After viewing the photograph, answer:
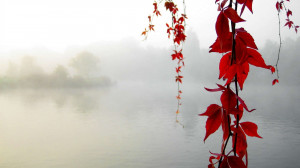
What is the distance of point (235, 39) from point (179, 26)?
1575 millimetres

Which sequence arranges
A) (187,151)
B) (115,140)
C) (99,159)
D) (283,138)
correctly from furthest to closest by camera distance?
(283,138), (115,140), (187,151), (99,159)

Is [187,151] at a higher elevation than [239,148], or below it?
below

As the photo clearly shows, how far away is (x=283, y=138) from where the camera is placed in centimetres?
900

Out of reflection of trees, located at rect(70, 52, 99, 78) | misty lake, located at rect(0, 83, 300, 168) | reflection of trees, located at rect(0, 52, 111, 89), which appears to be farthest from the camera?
reflection of trees, located at rect(70, 52, 99, 78)

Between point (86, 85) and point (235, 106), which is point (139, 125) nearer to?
point (235, 106)

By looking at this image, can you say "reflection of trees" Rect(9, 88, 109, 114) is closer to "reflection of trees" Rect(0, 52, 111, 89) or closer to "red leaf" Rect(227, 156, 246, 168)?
"reflection of trees" Rect(0, 52, 111, 89)

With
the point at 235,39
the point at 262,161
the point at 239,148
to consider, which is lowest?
the point at 262,161

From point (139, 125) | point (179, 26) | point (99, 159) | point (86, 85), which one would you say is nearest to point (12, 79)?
point (86, 85)

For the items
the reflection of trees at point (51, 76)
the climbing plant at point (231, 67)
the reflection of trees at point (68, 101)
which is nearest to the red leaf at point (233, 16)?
the climbing plant at point (231, 67)

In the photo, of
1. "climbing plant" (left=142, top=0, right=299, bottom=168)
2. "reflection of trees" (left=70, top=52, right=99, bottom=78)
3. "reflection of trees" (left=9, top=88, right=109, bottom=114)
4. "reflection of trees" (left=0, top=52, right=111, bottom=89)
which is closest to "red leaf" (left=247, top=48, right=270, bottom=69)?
"climbing plant" (left=142, top=0, right=299, bottom=168)

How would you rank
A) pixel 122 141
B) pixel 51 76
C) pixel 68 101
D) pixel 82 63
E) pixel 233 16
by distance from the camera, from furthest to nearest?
pixel 82 63 < pixel 51 76 < pixel 68 101 < pixel 122 141 < pixel 233 16

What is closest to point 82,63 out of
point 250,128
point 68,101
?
point 68,101

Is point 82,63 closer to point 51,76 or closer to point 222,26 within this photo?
point 51,76

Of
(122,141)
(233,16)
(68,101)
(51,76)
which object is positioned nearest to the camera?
(233,16)
